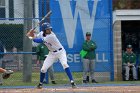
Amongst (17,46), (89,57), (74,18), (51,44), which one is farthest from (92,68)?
(51,44)

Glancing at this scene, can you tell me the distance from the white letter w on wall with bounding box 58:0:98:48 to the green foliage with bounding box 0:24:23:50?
1.58 m

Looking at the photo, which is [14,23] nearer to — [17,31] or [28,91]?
[17,31]

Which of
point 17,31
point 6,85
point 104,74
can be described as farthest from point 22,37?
point 104,74

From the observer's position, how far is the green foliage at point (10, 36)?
17.7m

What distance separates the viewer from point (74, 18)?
17.9m

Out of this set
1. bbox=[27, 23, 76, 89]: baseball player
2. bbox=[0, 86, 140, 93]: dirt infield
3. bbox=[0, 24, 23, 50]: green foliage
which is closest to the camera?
bbox=[0, 86, 140, 93]: dirt infield

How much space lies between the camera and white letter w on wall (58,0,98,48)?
17844mm

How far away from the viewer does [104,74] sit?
18.0 metres

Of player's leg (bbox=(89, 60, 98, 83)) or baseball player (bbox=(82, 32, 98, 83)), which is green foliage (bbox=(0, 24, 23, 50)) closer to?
baseball player (bbox=(82, 32, 98, 83))

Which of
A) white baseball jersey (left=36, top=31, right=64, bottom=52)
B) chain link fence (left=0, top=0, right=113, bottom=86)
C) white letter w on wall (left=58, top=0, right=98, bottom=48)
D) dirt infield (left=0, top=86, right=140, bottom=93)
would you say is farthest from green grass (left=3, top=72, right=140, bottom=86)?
white baseball jersey (left=36, top=31, right=64, bottom=52)

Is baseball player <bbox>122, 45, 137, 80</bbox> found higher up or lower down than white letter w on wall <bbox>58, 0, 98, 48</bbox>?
lower down

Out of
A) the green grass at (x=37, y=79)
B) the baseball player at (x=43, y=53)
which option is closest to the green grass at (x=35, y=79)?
the green grass at (x=37, y=79)

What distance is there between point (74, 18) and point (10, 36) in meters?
2.28

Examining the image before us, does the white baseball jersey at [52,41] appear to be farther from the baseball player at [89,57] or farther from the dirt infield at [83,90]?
the baseball player at [89,57]
